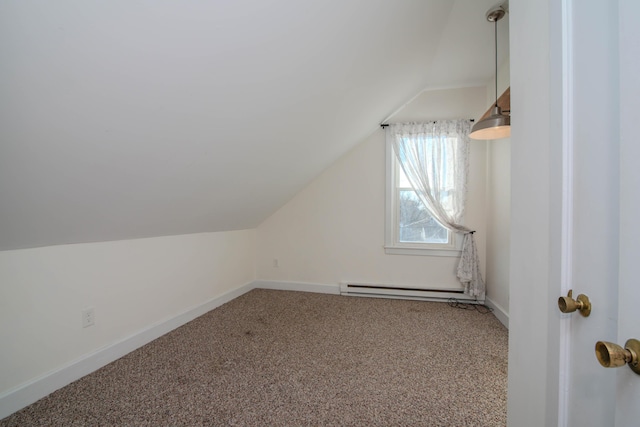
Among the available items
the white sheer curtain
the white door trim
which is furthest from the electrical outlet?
the white sheer curtain

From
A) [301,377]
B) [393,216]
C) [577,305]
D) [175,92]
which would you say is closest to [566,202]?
[577,305]

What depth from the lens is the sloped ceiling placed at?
3.07 feet

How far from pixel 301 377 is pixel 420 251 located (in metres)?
2.29

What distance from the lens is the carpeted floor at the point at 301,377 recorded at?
1.53 metres

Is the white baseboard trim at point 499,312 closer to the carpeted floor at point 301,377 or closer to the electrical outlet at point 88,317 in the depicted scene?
the carpeted floor at point 301,377

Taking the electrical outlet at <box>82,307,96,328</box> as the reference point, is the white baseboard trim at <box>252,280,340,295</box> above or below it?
below

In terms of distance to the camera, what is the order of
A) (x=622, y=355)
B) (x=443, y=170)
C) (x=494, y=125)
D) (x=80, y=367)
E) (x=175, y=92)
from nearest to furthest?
1. (x=622, y=355)
2. (x=175, y=92)
3. (x=80, y=367)
4. (x=494, y=125)
5. (x=443, y=170)

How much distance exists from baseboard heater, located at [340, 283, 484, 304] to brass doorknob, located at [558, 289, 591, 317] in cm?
301

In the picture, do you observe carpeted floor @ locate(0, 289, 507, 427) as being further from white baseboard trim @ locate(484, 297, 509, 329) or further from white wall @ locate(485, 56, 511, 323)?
white wall @ locate(485, 56, 511, 323)

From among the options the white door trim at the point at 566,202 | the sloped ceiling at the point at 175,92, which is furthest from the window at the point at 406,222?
the white door trim at the point at 566,202

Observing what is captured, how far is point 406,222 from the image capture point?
3.68 metres

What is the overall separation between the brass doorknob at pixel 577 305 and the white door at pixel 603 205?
14mm

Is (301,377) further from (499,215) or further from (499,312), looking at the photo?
(499,215)

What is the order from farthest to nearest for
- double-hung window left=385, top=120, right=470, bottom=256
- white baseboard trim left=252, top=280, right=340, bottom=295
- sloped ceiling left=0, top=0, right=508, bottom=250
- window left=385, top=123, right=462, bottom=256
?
1. white baseboard trim left=252, top=280, right=340, bottom=295
2. window left=385, top=123, right=462, bottom=256
3. double-hung window left=385, top=120, right=470, bottom=256
4. sloped ceiling left=0, top=0, right=508, bottom=250
